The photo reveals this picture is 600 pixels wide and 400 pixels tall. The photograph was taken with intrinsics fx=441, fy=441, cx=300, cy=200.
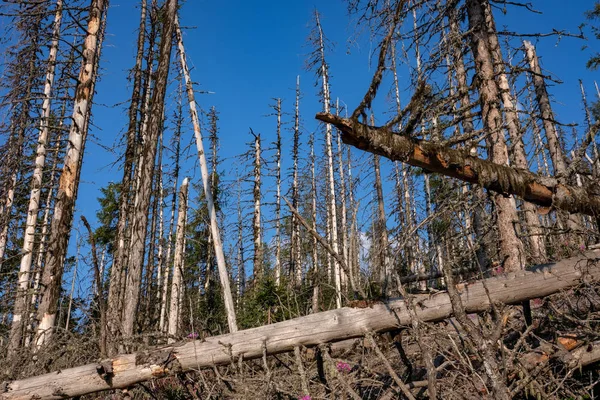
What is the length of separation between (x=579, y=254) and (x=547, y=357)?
116cm

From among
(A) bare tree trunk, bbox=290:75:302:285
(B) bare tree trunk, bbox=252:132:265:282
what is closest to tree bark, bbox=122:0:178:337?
(B) bare tree trunk, bbox=252:132:265:282

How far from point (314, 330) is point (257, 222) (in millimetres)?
16772

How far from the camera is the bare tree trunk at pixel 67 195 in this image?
304 inches

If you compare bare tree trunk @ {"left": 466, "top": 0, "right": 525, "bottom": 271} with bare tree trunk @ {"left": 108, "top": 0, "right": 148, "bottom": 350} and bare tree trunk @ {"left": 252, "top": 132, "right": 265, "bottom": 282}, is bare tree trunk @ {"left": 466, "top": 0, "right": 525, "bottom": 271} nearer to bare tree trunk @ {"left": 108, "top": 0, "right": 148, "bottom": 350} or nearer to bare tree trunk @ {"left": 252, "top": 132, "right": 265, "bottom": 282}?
bare tree trunk @ {"left": 108, "top": 0, "right": 148, "bottom": 350}

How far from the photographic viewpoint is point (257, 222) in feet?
67.5

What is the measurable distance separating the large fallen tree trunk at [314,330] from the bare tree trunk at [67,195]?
3669mm

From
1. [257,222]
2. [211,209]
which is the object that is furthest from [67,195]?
[257,222]

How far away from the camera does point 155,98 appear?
8125 mm

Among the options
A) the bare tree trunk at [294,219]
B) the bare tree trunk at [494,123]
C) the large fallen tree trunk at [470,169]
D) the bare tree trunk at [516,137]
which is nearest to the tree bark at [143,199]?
the large fallen tree trunk at [470,169]


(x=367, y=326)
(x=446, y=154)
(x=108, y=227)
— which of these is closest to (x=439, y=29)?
(x=446, y=154)

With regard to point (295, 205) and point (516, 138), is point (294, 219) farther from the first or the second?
point (516, 138)

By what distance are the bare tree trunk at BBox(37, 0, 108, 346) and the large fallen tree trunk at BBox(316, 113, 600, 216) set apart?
21.1ft

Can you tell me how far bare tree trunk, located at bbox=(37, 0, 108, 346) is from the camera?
7.73 metres

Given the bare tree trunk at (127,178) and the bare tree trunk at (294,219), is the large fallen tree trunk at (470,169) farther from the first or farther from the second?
the bare tree trunk at (294,219)
